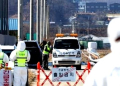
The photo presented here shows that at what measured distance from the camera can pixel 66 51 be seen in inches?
1066

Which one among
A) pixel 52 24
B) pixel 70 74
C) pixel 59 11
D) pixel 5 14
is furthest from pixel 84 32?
pixel 70 74

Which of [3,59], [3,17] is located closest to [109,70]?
[3,59]

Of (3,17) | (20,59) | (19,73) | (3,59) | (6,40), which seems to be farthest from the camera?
(3,17)

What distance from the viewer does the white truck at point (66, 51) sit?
2705cm

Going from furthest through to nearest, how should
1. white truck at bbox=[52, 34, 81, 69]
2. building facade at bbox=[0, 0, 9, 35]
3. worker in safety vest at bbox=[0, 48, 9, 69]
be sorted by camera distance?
building facade at bbox=[0, 0, 9, 35] < white truck at bbox=[52, 34, 81, 69] < worker in safety vest at bbox=[0, 48, 9, 69]

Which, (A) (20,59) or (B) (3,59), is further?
(A) (20,59)

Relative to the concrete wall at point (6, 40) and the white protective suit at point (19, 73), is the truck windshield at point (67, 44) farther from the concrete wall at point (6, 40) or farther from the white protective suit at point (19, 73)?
the concrete wall at point (6, 40)

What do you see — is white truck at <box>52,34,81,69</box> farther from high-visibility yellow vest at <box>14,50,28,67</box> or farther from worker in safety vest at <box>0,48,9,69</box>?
worker in safety vest at <box>0,48,9,69</box>

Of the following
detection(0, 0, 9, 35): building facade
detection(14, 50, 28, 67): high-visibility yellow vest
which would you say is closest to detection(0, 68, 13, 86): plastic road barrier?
detection(14, 50, 28, 67): high-visibility yellow vest

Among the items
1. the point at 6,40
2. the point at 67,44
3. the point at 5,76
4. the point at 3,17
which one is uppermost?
the point at 5,76

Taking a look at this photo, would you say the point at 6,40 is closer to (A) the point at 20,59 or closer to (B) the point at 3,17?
(B) the point at 3,17

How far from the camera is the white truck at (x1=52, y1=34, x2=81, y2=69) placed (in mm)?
27047

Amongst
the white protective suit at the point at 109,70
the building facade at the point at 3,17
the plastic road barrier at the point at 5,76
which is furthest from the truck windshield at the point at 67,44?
the building facade at the point at 3,17

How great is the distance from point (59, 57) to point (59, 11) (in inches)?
6258
